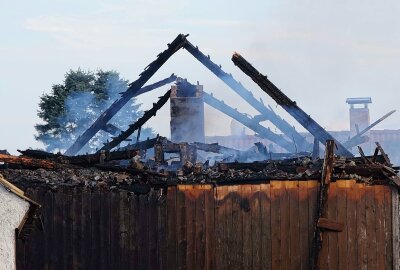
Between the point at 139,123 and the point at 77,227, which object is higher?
the point at 139,123

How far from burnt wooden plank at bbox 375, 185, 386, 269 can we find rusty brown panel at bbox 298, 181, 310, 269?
1070 millimetres

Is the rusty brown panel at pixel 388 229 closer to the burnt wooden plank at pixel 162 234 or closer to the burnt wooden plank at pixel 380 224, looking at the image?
the burnt wooden plank at pixel 380 224

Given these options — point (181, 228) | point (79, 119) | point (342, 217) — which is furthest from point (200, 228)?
point (79, 119)

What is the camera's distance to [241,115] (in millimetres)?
18828

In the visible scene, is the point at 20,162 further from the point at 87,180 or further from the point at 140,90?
the point at 140,90

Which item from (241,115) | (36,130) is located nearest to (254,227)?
(241,115)

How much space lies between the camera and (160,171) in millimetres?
12586

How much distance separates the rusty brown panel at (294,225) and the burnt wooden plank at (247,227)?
623mm

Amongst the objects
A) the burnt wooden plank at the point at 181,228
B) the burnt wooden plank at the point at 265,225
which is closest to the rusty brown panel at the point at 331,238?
the burnt wooden plank at the point at 265,225

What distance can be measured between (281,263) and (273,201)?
3.19ft

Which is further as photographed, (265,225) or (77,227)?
(77,227)

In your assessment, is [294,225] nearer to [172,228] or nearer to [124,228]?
[172,228]

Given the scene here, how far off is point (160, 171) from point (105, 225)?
4.68 feet

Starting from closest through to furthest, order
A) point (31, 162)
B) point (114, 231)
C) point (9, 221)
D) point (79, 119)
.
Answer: point (9, 221), point (114, 231), point (31, 162), point (79, 119)
